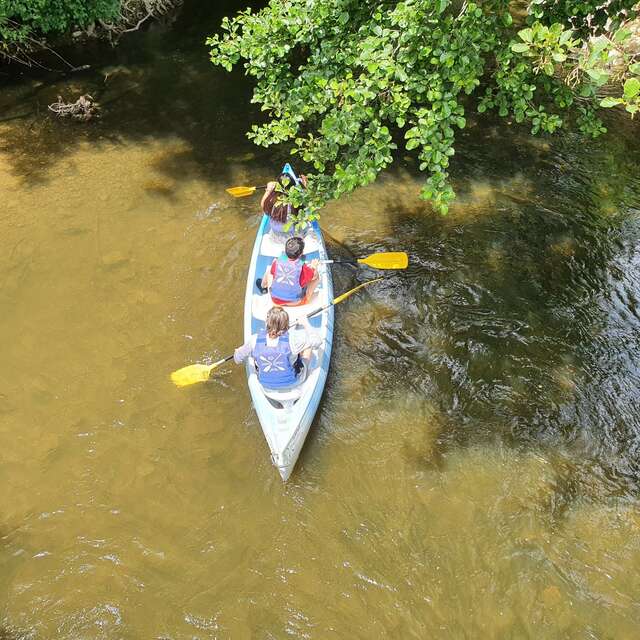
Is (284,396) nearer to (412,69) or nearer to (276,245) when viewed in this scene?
(276,245)

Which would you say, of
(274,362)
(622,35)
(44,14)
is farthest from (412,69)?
(44,14)

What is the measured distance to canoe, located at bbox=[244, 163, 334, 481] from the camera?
15.0 ft

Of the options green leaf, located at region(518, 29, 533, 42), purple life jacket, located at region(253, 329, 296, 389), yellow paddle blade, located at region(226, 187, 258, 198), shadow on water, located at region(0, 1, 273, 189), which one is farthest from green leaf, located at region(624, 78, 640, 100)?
shadow on water, located at region(0, 1, 273, 189)

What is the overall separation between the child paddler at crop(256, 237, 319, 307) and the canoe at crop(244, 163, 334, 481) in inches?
3.9

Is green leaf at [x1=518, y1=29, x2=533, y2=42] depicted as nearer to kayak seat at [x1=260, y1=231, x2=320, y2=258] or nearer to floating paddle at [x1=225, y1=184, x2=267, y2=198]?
kayak seat at [x1=260, y1=231, x2=320, y2=258]

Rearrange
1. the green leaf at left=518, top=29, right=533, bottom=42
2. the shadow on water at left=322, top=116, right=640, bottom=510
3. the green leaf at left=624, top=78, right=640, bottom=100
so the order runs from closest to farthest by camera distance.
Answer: the green leaf at left=624, top=78, right=640, bottom=100, the green leaf at left=518, top=29, right=533, bottom=42, the shadow on water at left=322, top=116, right=640, bottom=510

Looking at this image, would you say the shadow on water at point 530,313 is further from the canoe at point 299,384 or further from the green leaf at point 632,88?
the green leaf at point 632,88

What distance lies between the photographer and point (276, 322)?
457 centimetres

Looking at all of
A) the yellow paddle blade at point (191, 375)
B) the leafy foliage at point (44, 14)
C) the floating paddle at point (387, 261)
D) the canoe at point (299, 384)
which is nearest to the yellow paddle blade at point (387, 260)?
the floating paddle at point (387, 261)

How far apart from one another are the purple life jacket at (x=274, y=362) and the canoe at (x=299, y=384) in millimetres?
138

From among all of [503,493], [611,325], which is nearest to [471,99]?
[611,325]

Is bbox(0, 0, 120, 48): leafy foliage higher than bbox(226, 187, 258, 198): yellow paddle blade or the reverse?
higher

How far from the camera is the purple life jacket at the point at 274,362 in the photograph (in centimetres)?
468

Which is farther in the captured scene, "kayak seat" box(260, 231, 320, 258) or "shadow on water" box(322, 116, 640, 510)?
"kayak seat" box(260, 231, 320, 258)
